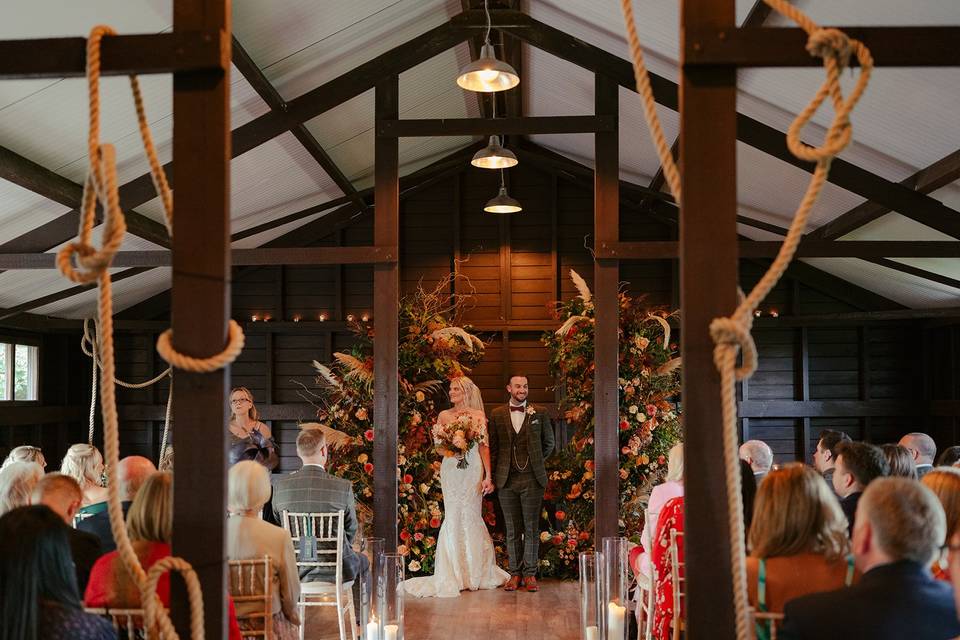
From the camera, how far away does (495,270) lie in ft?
32.9

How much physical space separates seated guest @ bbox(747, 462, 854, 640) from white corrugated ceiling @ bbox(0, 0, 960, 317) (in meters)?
2.91

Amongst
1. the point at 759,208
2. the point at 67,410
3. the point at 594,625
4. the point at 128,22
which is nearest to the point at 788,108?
the point at 759,208

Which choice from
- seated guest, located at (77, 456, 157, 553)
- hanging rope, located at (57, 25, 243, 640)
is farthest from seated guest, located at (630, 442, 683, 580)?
hanging rope, located at (57, 25, 243, 640)

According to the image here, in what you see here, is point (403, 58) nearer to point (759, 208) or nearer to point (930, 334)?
point (759, 208)

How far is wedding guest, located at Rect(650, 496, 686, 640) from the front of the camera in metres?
3.74

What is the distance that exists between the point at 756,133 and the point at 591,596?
138 inches

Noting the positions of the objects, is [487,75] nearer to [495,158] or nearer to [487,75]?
[487,75]

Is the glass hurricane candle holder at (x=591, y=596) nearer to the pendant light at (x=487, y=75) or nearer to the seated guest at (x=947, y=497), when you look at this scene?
the seated guest at (x=947, y=497)

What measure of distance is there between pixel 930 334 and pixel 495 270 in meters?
4.85

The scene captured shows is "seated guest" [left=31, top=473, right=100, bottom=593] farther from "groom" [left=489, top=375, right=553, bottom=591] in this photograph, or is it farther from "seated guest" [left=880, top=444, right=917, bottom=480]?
"groom" [left=489, top=375, right=553, bottom=591]

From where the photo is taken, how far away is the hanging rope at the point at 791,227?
1534 millimetres

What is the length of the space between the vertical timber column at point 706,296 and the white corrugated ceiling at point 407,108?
3148mm

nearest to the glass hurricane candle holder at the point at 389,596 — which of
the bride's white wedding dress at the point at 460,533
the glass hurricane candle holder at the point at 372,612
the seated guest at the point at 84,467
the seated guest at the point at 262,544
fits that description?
the glass hurricane candle holder at the point at 372,612

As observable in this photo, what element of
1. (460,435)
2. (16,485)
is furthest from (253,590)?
(460,435)
